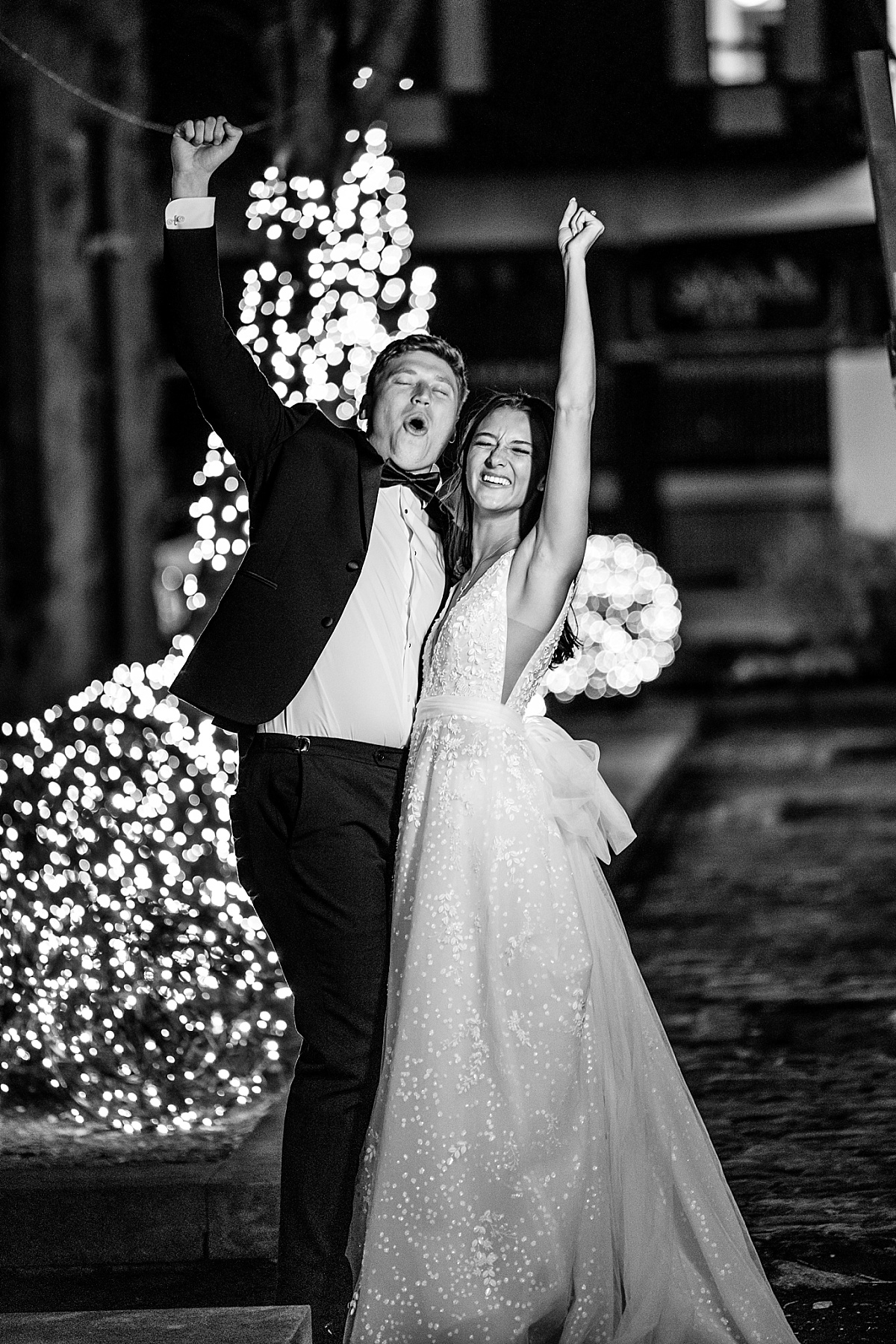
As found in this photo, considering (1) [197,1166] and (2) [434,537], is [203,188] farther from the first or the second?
(1) [197,1166]

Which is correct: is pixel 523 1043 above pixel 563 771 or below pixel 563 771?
below

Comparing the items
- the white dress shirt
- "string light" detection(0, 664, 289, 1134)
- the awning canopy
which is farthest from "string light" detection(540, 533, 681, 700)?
the white dress shirt

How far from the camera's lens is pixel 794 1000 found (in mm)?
7082

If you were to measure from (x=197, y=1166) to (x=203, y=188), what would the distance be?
242cm

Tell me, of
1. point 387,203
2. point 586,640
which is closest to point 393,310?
point 387,203

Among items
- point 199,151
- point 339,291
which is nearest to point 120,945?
point 199,151

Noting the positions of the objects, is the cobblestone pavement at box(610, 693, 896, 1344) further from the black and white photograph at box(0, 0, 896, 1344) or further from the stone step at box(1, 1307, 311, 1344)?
the stone step at box(1, 1307, 311, 1344)

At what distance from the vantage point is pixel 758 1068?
612 centimetres

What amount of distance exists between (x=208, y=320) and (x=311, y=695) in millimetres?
796

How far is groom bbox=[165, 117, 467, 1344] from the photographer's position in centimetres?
372

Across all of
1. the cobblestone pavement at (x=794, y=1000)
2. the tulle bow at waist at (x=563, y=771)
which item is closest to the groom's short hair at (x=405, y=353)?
the tulle bow at waist at (x=563, y=771)

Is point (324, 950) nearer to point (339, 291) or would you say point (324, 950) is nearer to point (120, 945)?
point (120, 945)

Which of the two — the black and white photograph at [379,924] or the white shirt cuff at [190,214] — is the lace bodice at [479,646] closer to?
the black and white photograph at [379,924]

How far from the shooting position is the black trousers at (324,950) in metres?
3.70
